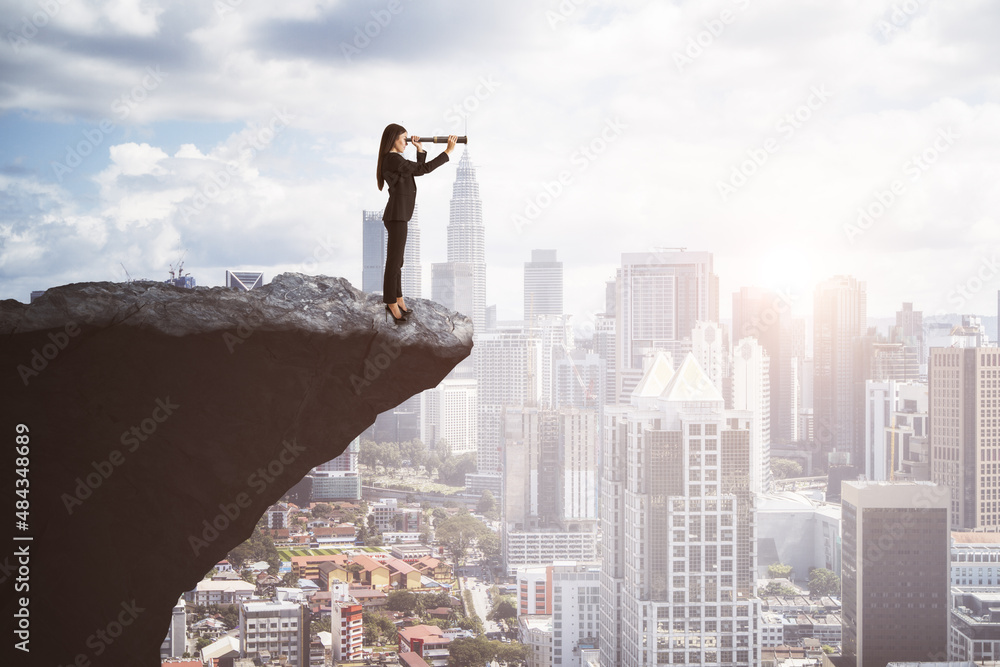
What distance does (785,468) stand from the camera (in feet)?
71.3

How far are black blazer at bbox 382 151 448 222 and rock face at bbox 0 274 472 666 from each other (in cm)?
27

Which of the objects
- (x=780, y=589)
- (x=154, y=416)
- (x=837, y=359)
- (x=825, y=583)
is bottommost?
(x=780, y=589)

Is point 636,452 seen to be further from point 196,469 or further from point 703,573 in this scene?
point 196,469

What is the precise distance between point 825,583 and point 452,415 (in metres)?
9.74

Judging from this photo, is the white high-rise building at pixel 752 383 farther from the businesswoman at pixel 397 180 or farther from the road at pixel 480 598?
the businesswoman at pixel 397 180

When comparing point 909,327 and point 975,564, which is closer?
point 975,564

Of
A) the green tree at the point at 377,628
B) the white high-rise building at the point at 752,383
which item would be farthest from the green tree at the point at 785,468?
the green tree at the point at 377,628

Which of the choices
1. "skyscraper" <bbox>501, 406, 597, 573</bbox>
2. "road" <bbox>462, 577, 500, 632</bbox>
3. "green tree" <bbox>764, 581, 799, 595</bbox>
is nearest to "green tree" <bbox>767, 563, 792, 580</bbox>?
"green tree" <bbox>764, 581, 799, 595</bbox>

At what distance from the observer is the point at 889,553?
10.7m

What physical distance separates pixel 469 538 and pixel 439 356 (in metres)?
13.3

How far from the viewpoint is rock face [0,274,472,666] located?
6.80 feet

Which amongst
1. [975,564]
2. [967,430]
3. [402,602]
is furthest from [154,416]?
[967,430]

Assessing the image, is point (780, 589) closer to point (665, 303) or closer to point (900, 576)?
point (900, 576)

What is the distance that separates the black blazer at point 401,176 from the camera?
2.11 meters
